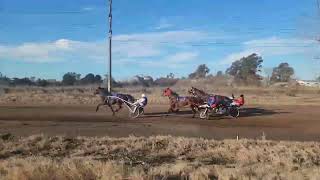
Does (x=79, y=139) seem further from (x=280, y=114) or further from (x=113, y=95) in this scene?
(x=280, y=114)

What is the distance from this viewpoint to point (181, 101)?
40875 millimetres

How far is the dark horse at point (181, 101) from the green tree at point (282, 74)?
4361 inches

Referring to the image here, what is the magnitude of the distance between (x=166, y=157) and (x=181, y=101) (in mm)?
18810

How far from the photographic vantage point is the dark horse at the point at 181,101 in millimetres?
39750

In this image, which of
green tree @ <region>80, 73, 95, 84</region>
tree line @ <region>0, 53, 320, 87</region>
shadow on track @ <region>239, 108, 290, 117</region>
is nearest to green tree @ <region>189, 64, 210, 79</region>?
tree line @ <region>0, 53, 320, 87</region>

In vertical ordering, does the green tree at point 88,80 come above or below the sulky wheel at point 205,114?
above

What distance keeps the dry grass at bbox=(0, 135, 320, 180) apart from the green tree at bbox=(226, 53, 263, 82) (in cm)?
10642

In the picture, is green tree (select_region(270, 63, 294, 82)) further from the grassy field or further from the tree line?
the grassy field

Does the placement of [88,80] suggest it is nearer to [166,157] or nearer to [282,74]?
[282,74]

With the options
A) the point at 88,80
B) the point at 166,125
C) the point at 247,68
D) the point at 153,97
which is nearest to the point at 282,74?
the point at 247,68

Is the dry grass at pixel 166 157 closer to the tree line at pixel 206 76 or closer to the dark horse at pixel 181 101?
the dark horse at pixel 181 101

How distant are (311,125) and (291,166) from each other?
55.0ft

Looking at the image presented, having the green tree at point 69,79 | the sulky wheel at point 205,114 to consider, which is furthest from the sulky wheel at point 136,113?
the green tree at point 69,79

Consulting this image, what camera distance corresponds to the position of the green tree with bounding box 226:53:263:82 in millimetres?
135325
